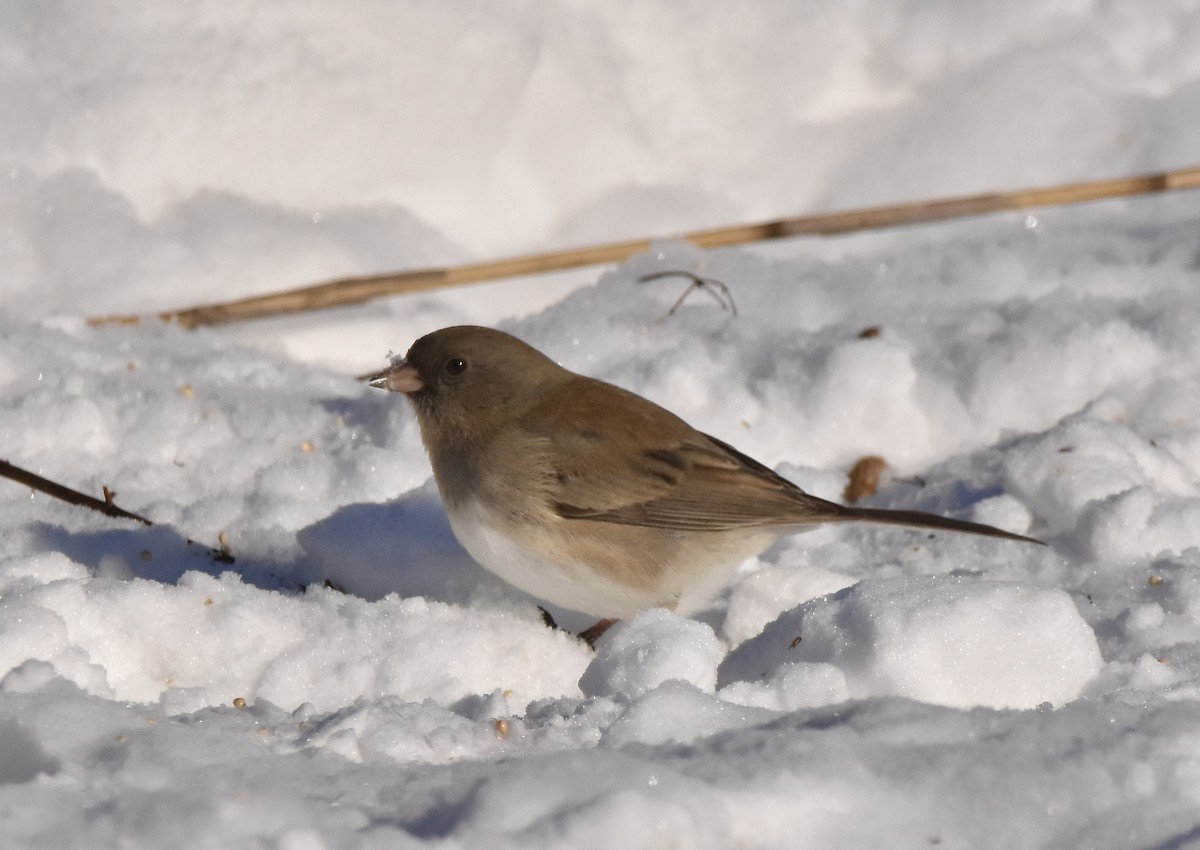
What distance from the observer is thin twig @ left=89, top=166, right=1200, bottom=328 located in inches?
157

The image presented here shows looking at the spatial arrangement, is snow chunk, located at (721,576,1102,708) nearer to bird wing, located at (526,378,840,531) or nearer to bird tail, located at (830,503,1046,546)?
bird tail, located at (830,503,1046,546)

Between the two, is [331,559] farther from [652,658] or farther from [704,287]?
[704,287]

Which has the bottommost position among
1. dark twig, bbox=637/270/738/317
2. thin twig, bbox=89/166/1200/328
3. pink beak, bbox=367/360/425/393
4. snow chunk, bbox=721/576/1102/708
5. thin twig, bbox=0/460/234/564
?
snow chunk, bbox=721/576/1102/708

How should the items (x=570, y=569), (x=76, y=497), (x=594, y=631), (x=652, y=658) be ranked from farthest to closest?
(x=76, y=497) < (x=594, y=631) < (x=570, y=569) < (x=652, y=658)

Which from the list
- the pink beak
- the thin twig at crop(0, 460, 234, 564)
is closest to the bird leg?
the pink beak

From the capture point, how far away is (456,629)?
7.91ft

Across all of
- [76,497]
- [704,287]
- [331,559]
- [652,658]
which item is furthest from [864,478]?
[76,497]

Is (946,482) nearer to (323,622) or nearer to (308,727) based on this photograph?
(323,622)

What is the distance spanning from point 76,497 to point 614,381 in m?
1.40

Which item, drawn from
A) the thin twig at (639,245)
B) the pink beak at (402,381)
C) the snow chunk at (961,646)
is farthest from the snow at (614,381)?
the pink beak at (402,381)

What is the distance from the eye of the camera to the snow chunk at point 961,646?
2273mm

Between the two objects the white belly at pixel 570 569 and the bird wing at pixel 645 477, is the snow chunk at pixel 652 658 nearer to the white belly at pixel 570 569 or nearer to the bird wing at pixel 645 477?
the white belly at pixel 570 569

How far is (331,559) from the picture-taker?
2844 millimetres

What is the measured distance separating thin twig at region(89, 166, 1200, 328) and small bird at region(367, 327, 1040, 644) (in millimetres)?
1182
